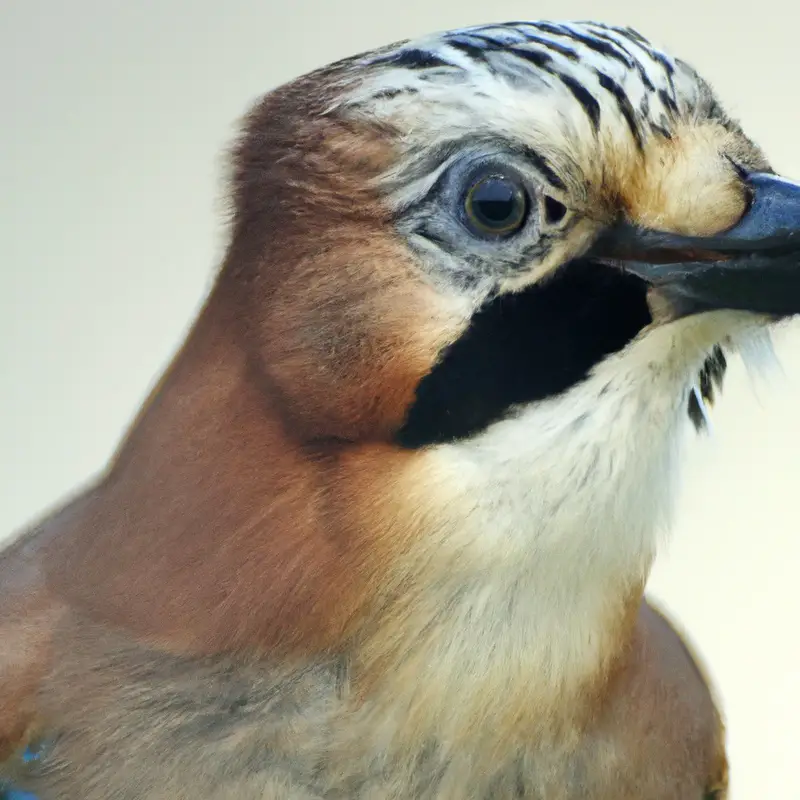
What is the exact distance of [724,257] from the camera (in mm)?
670

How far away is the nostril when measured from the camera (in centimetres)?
66

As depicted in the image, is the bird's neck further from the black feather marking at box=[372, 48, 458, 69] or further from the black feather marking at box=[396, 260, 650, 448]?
the black feather marking at box=[372, 48, 458, 69]

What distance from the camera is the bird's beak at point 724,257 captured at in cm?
66

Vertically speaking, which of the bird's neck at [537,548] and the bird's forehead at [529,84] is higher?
the bird's forehead at [529,84]

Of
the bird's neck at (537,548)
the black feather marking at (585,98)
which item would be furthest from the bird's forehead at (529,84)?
the bird's neck at (537,548)

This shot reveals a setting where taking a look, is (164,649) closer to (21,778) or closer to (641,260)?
(21,778)

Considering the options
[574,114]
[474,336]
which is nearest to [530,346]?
[474,336]

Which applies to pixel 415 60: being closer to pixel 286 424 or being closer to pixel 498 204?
pixel 498 204

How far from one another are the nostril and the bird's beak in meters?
0.03

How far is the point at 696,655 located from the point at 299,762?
484 mm

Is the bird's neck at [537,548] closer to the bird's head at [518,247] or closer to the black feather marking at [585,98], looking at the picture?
the bird's head at [518,247]

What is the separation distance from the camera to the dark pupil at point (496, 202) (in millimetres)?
659

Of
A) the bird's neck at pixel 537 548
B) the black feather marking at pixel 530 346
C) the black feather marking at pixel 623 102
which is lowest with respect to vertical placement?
the bird's neck at pixel 537 548

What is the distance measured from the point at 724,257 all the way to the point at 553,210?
115 millimetres
